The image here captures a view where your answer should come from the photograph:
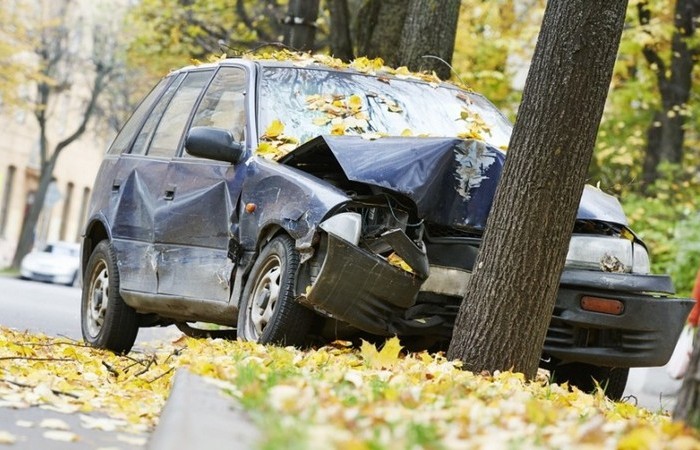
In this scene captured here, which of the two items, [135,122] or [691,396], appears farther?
[135,122]

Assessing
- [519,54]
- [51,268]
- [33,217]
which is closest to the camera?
[519,54]

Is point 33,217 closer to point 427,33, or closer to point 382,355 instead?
point 427,33

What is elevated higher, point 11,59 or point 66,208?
point 11,59

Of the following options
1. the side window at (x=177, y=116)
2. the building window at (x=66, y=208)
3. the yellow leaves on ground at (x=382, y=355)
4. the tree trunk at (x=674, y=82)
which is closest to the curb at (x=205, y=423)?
the yellow leaves on ground at (x=382, y=355)

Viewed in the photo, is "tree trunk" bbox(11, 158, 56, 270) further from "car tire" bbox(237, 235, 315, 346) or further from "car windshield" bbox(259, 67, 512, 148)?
"car tire" bbox(237, 235, 315, 346)

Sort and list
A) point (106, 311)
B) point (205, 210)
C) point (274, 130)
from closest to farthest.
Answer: point (274, 130) < point (205, 210) < point (106, 311)

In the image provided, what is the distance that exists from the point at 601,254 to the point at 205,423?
4.22 m

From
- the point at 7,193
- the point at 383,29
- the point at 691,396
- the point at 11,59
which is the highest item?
the point at 383,29

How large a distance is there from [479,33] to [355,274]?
25.9 metres

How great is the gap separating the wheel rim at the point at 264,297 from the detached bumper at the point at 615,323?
4.76 feet

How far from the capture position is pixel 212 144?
8562mm

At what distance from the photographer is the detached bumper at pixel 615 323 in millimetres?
7980

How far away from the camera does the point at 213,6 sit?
3006 cm

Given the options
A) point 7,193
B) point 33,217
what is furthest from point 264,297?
point 7,193
